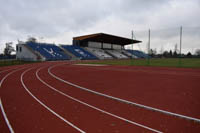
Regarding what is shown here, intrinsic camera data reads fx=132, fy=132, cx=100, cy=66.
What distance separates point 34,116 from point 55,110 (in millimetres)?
726

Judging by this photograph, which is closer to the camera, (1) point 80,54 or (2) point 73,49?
(1) point 80,54

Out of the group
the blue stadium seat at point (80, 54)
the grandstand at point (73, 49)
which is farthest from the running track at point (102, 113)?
the blue stadium seat at point (80, 54)

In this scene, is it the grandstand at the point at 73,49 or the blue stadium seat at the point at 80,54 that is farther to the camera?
the blue stadium seat at the point at 80,54

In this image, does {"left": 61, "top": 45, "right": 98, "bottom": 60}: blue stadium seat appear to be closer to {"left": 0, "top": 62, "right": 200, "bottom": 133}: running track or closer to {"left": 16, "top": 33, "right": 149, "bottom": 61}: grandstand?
{"left": 16, "top": 33, "right": 149, "bottom": 61}: grandstand

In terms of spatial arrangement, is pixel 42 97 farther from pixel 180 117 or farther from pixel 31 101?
pixel 180 117

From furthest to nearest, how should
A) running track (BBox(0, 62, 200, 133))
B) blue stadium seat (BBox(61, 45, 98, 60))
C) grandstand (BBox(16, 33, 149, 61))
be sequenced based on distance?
blue stadium seat (BBox(61, 45, 98, 60))
grandstand (BBox(16, 33, 149, 61))
running track (BBox(0, 62, 200, 133))

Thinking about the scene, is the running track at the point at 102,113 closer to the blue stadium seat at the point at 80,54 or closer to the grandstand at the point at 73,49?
the grandstand at the point at 73,49

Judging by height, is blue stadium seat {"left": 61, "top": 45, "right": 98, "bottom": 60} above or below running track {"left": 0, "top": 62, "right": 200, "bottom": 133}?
above

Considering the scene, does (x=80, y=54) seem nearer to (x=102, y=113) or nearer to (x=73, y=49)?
(x=73, y=49)

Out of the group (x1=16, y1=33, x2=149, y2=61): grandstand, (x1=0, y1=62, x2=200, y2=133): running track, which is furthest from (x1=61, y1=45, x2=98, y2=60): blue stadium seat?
(x1=0, y1=62, x2=200, y2=133): running track

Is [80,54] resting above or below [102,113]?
above

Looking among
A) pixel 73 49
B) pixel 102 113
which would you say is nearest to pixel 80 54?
pixel 73 49

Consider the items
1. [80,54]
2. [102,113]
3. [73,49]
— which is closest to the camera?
[102,113]

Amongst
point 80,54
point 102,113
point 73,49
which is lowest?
point 102,113
